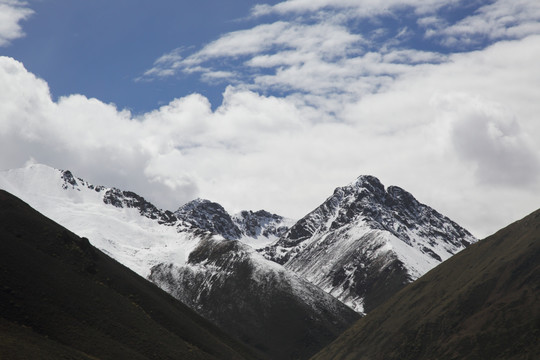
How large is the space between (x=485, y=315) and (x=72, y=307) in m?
110

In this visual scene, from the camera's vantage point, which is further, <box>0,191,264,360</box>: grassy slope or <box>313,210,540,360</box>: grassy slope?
<box>313,210,540,360</box>: grassy slope

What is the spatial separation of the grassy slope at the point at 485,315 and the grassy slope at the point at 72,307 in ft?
185

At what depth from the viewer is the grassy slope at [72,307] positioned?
107 metres

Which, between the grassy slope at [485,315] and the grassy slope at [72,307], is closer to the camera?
the grassy slope at [72,307]

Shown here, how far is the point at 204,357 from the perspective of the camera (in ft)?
471

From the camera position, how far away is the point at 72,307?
123 m

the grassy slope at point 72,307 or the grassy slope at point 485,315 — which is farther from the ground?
the grassy slope at point 485,315

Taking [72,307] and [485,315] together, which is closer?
[72,307]

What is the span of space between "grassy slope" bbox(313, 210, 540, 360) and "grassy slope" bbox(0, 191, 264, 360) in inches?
2220

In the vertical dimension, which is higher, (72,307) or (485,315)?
(485,315)

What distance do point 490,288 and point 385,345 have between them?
38.6m

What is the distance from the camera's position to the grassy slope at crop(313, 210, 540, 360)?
151125mm

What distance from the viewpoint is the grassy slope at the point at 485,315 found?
151 metres

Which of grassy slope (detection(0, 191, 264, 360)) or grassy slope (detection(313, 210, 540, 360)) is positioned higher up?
grassy slope (detection(313, 210, 540, 360))
